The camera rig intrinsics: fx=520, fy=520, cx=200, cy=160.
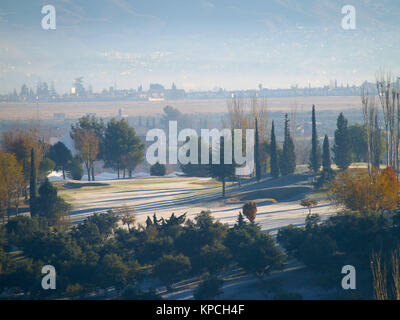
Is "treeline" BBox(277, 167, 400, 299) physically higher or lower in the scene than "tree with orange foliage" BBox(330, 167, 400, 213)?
lower

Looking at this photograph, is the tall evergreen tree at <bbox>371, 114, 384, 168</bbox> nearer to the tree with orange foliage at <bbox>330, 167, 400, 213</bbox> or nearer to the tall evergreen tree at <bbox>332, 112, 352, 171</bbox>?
→ the tall evergreen tree at <bbox>332, 112, 352, 171</bbox>

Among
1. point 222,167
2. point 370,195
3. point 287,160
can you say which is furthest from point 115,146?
point 370,195

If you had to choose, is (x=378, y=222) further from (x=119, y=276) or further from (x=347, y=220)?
(x=119, y=276)

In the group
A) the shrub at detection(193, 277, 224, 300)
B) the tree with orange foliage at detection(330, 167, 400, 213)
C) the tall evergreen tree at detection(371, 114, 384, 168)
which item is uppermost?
the tall evergreen tree at detection(371, 114, 384, 168)

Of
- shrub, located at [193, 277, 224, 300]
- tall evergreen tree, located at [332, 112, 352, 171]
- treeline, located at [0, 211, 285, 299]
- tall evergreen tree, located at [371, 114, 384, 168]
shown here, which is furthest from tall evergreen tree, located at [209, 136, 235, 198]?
shrub, located at [193, 277, 224, 300]

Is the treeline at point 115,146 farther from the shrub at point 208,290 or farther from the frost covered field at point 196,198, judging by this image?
the shrub at point 208,290

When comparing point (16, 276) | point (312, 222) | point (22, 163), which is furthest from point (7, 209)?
point (312, 222)
